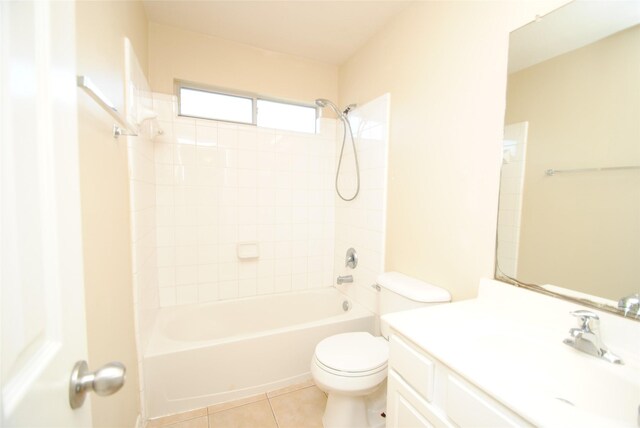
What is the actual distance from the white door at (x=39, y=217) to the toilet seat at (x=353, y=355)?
1070mm

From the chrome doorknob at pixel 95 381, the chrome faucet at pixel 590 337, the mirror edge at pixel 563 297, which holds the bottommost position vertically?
the chrome faucet at pixel 590 337

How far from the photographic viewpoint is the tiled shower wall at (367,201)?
1944 millimetres

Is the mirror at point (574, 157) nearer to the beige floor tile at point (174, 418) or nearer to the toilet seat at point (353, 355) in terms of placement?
the toilet seat at point (353, 355)

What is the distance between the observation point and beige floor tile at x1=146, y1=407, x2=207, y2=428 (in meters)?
1.53

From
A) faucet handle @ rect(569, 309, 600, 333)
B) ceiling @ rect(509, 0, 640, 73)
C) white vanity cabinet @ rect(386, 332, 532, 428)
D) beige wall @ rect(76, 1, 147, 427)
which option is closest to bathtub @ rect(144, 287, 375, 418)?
beige wall @ rect(76, 1, 147, 427)

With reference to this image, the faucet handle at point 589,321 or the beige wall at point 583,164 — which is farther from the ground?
the beige wall at point 583,164

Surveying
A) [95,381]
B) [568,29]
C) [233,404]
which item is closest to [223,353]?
[233,404]

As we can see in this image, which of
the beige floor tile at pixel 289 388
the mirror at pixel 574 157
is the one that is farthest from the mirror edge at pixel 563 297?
the beige floor tile at pixel 289 388

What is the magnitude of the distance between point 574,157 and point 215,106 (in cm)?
233

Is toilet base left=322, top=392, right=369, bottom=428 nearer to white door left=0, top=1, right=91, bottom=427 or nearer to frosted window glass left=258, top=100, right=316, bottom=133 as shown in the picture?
white door left=0, top=1, right=91, bottom=427

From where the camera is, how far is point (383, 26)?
1.91m

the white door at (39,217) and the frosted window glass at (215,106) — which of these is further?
the frosted window glass at (215,106)

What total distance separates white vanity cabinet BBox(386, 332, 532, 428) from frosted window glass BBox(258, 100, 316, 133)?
2021 mm

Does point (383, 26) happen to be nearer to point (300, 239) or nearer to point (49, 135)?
point (300, 239)
